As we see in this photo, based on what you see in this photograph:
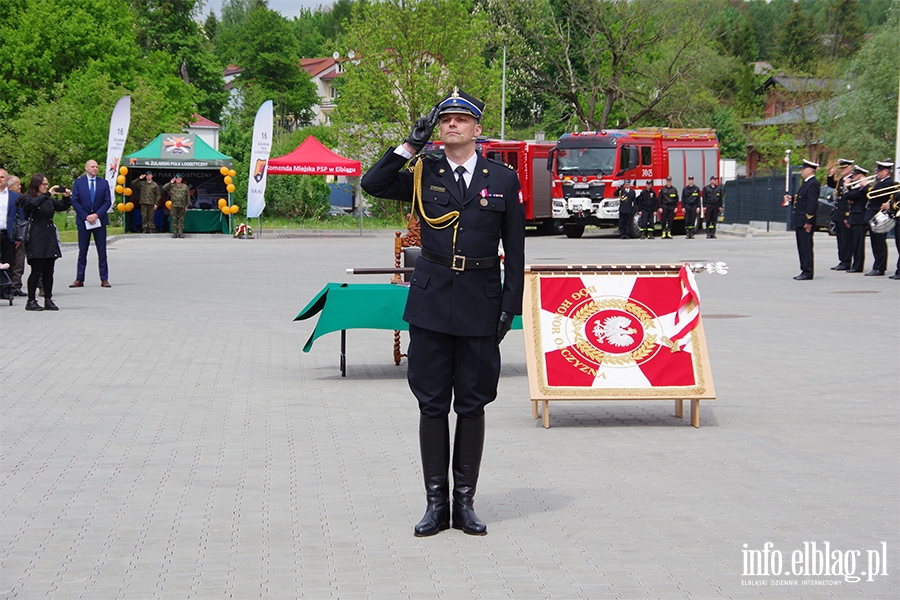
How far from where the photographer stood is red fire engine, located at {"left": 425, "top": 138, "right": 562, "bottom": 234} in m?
43.3

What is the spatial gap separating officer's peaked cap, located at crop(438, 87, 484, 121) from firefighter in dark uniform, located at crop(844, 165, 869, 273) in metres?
18.7

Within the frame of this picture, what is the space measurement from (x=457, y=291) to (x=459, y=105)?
86 cm

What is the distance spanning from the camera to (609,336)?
855cm

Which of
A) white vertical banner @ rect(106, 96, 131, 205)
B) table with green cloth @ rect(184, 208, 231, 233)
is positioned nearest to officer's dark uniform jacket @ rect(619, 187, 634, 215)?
table with green cloth @ rect(184, 208, 231, 233)

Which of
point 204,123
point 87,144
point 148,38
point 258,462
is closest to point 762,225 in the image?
point 87,144

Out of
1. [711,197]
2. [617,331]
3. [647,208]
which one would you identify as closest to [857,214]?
[617,331]

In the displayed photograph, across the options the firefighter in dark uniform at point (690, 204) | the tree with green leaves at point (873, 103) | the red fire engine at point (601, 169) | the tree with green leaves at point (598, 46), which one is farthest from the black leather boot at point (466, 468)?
the tree with green leaves at point (873, 103)

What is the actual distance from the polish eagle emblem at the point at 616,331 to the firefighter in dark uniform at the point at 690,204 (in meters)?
32.5

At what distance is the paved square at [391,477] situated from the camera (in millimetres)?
5105

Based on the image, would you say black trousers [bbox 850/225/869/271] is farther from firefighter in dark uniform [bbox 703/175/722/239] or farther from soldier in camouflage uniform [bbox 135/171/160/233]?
soldier in camouflage uniform [bbox 135/171/160/233]

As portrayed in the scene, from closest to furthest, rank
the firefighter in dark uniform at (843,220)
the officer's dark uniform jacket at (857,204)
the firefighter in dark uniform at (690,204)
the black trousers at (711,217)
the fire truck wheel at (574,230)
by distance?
the officer's dark uniform jacket at (857,204), the firefighter in dark uniform at (843,220), the black trousers at (711,217), the firefighter in dark uniform at (690,204), the fire truck wheel at (574,230)

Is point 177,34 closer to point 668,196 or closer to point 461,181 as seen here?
point 668,196

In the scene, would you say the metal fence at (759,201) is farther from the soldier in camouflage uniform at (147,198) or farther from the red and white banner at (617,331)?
the red and white banner at (617,331)

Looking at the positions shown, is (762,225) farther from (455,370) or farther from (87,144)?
(455,370)
